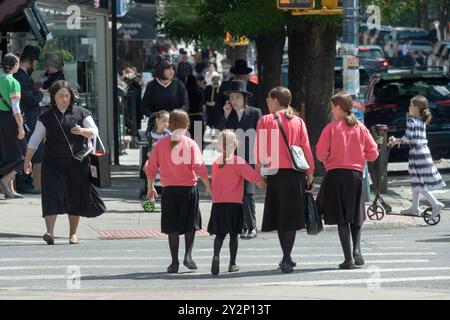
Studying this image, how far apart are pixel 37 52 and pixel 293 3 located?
3563 millimetres

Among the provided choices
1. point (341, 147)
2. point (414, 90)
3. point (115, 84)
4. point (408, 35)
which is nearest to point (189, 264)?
point (341, 147)

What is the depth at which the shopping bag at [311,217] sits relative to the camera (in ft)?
41.3

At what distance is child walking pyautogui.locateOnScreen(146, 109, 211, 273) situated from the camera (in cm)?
1254

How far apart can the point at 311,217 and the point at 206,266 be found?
1.22m

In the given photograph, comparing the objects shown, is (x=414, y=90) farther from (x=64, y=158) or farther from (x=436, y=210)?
(x=64, y=158)

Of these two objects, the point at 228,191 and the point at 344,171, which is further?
the point at 344,171

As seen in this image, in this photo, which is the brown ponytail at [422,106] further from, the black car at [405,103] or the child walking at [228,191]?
the black car at [405,103]

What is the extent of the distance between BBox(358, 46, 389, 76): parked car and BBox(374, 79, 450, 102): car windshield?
2004 cm

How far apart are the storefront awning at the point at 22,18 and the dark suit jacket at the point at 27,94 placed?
1.53 metres

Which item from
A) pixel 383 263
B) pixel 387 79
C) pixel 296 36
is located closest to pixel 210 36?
pixel 296 36

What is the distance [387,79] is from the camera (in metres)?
24.1

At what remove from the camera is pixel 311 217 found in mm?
12625

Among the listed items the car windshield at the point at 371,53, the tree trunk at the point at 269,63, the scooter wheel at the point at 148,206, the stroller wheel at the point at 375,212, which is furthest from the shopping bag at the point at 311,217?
the car windshield at the point at 371,53
